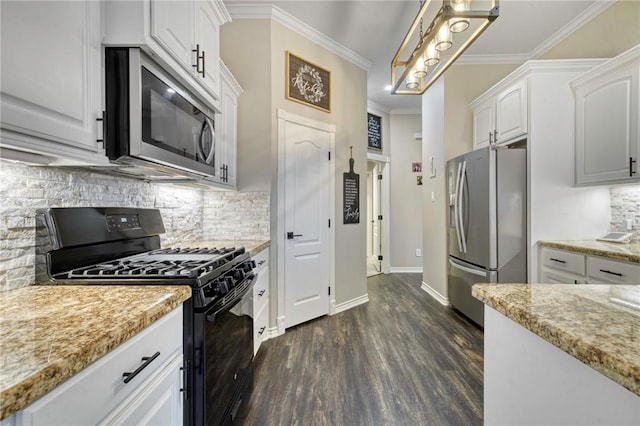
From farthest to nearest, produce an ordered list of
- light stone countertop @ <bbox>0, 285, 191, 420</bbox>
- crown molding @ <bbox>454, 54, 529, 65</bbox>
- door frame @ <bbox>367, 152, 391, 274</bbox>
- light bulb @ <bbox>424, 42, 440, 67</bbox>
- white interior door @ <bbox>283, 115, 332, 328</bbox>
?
door frame @ <bbox>367, 152, 391, 274</bbox> < crown molding @ <bbox>454, 54, 529, 65</bbox> < white interior door @ <bbox>283, 115, 332, 328</bbox> < light bulb @ <bbox>424, 42, 440, 67</bbox> < light stone countertop @ <bbox>0, 285, 191, 420</bbox>

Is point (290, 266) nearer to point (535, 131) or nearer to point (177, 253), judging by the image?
point (177, 253)

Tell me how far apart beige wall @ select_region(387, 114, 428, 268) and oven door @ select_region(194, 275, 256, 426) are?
160 inches

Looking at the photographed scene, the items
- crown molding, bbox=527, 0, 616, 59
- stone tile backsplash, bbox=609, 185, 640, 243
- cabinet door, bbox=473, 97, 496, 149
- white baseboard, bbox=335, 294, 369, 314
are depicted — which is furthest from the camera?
white baseboard, bbox=335, 294, 369, 314

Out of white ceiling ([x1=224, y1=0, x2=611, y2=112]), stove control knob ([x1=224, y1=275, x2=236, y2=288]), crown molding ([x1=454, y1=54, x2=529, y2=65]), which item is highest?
white ceiling ([x1=224, y1=0, x2=611, y2=112])

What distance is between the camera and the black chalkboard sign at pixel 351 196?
332cm

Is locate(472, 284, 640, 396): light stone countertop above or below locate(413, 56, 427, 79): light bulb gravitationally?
below

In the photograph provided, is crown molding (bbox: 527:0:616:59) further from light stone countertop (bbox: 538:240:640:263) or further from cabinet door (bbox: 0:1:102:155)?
cabinet door (bbox: 0:1:102:155)

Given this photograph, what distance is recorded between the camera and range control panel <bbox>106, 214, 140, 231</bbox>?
4.69ft

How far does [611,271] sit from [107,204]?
3.08 metres

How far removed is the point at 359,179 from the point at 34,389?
3.22 metres

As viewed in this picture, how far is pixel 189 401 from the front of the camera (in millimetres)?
1044

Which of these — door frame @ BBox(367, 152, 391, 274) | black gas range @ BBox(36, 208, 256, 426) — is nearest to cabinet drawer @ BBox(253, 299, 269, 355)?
black gas range @ BBox(36, 208, 256, 426)

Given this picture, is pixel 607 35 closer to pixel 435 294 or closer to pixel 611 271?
pixel 611 271

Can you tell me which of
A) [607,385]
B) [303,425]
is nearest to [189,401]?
[303,425]
